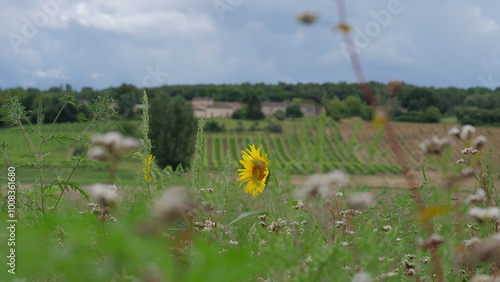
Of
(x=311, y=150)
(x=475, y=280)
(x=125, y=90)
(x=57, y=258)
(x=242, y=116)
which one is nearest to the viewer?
(x=57, y=258)

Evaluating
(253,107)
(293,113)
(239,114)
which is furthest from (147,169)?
(239,114)

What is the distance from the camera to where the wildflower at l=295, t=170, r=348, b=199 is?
5.30 feet

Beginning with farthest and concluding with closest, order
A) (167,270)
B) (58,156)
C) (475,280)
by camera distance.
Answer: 1. (58,156)
2. (475,280)
3. (167,270)

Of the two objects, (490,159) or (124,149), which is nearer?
(124,149)

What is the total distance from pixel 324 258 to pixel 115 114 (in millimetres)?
1857

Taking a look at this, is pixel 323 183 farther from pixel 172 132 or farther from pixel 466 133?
pixel 172 132

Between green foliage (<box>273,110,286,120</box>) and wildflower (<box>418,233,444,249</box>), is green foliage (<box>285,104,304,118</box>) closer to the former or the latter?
green foliage (<box>273,110,286,120</box>)

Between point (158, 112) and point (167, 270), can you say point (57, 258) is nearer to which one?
point (167, 270)

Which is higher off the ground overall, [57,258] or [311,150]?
[311,150]

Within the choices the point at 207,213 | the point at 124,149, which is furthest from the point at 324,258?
the point at 207,213

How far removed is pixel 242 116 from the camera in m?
108

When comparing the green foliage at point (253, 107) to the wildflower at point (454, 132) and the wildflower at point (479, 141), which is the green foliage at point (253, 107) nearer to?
the wildflower at point (479, 141)

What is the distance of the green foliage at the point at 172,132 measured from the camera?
6275 cm

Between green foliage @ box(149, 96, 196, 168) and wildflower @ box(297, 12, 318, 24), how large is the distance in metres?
59.7
